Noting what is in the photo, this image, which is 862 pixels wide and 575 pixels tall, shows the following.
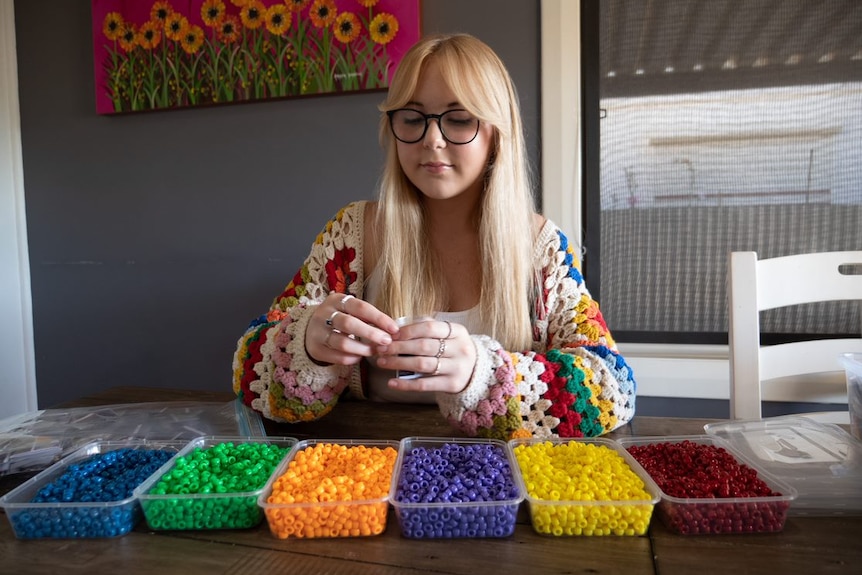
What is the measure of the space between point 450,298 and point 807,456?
656 millimetres

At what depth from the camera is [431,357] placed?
69 cm

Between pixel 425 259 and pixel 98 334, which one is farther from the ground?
pixel 425 259

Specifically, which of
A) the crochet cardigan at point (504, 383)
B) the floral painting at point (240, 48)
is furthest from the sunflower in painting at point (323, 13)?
the crochet cardigan at point (504, 383)

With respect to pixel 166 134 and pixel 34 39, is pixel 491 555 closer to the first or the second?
pixel 166 134

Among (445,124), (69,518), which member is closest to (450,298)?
(445,124)

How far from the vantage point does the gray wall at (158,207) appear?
67.4 inches

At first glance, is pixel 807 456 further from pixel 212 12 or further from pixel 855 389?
pixel 212 12

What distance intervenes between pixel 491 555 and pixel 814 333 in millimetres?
1514

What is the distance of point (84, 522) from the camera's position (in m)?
0.50

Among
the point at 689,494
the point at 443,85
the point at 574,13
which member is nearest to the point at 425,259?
the point at 443,85

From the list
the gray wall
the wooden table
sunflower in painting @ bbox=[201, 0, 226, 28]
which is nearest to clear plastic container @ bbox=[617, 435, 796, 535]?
the wooden table

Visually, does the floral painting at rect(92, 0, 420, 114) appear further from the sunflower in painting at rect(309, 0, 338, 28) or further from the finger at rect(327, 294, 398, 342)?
the finger at rect(327, 294, 398, 342)

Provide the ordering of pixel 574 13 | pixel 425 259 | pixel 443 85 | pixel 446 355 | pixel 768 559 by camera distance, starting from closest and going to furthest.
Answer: pixel 768 559 → pixel 446 355 → pixel 443 85 → pixel 425 259 → pixel 574 13

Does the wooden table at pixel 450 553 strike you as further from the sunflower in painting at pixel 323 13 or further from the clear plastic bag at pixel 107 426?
the sunflower in painting at pixel 323 13
